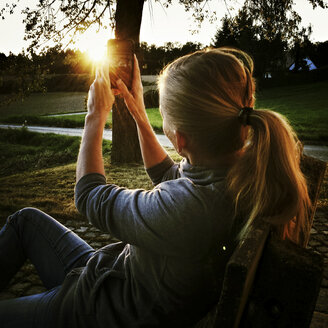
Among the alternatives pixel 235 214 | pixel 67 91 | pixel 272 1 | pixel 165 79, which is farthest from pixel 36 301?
pixel 67 91

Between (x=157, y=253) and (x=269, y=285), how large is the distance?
19.9 inches

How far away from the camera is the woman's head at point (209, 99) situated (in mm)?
1200

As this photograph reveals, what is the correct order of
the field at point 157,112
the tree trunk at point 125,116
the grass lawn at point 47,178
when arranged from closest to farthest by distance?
the grass lawn at point 47,178 → the tree trunk at point 125,116 → the field at point 157,112

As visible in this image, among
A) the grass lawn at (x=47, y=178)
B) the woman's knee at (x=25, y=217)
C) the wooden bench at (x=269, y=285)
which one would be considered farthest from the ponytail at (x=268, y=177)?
the grass lawn at (x=47, y=178)

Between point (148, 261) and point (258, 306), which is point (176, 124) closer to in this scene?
point (148, 261)

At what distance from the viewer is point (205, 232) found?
1.12 m

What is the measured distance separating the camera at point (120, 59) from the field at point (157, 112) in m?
0.89

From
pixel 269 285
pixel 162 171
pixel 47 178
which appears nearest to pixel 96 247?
pixel 162 171

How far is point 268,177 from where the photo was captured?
3.85ft

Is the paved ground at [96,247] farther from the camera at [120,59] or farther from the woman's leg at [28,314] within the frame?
the camera at [120,59]

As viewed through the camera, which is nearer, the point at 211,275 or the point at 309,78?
the point at 211,275

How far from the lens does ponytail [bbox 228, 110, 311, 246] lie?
1131 mm

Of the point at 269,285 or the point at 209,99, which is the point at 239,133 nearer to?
the point at 209,99

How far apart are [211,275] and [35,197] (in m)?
5.09
